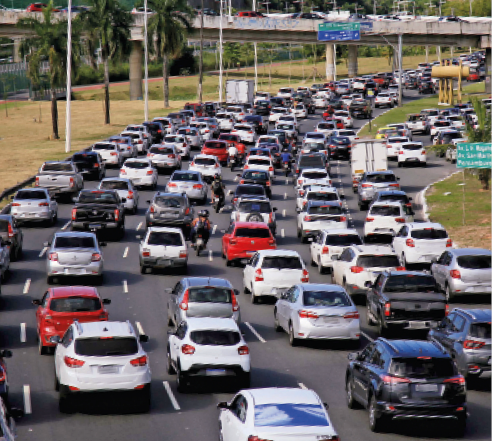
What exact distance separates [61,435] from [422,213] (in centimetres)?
3082

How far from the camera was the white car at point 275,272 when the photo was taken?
28.5 m

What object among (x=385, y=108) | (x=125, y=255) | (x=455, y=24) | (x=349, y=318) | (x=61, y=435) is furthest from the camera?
(x=455, y=24)

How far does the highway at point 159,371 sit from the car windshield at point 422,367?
2.72ft

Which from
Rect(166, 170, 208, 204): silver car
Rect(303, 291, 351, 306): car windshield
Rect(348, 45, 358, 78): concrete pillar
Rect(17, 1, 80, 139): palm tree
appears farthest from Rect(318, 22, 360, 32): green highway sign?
Rect(303, 291, 351, 306): car windshield

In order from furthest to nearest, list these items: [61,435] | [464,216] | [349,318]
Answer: [464,216], [349,318], [61,435]

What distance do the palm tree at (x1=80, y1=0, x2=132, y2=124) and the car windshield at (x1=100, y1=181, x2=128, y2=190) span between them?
47.7m

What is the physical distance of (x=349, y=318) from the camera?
23.2m

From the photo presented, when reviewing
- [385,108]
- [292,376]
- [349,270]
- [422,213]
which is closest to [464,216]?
[422,213]

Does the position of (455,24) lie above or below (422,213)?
above

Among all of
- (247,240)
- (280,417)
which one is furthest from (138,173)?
(280,417)

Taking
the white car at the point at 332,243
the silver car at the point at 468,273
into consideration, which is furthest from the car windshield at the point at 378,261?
the white car at the point at 332,243

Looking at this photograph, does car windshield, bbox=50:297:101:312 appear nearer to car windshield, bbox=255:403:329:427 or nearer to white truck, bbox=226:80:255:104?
car windshield, bbox=255:403:329:427

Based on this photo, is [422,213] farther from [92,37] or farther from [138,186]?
[92,37]

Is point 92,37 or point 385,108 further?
point 385,108
